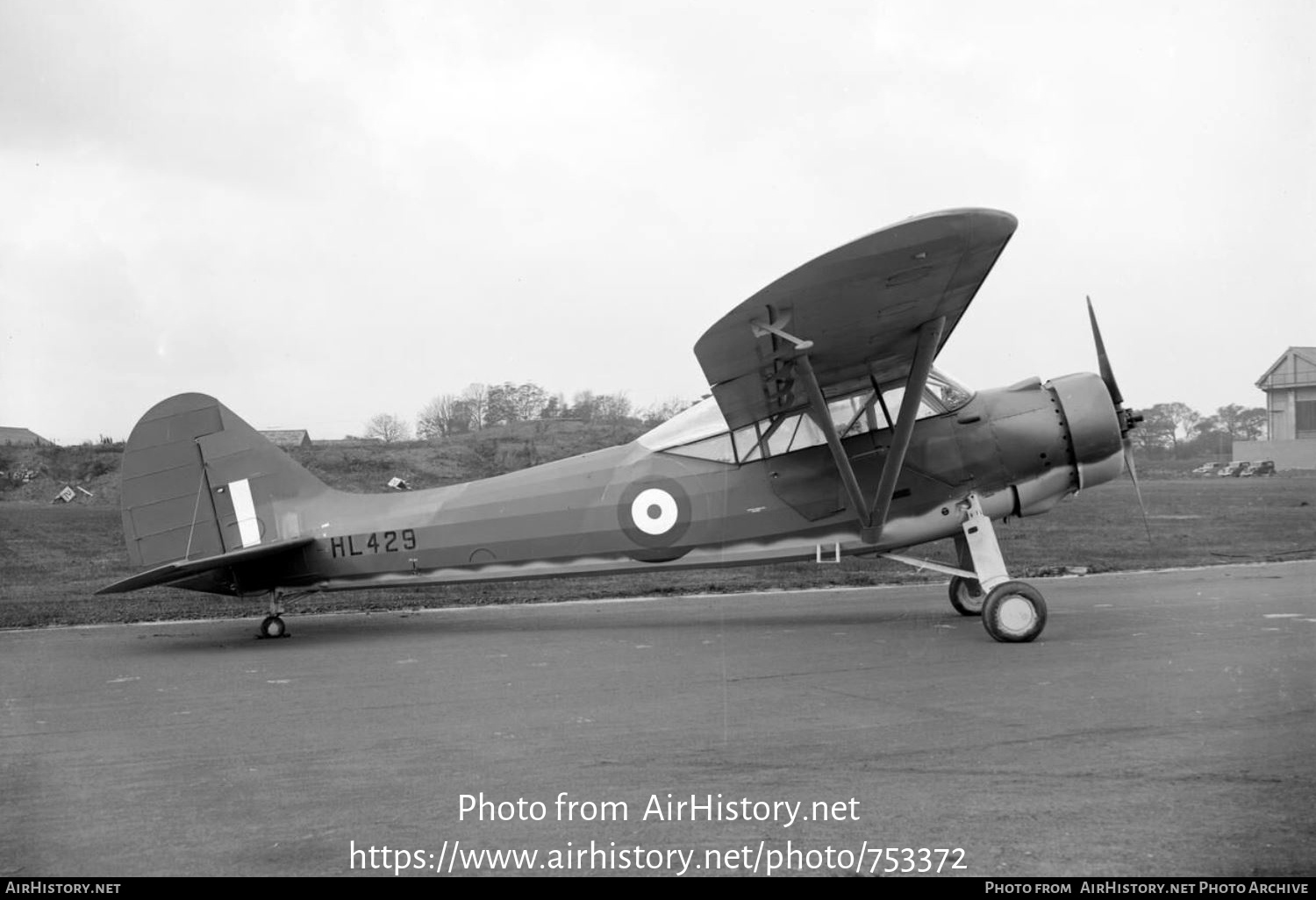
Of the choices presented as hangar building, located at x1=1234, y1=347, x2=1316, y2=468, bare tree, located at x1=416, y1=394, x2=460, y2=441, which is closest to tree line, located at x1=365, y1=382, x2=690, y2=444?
bare tree, located at x1=416, y1=394, x2=460, y2=441

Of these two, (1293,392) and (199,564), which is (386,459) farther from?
(1293,392)

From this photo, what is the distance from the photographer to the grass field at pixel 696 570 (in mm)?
14508

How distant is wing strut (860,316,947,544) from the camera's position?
29.1ft

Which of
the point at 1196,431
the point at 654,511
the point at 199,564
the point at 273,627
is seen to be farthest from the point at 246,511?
A: the point at 1196,431

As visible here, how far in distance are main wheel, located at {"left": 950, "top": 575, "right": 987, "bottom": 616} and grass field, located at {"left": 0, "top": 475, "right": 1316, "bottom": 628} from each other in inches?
170

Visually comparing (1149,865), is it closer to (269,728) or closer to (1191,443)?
(269,728)

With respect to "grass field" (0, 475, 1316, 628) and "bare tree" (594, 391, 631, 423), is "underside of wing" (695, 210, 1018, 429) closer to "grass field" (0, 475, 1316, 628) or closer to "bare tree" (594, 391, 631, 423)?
"grass field" (0, 475, 1316, 628)

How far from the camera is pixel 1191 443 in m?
49.7

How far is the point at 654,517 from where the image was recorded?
1066cm

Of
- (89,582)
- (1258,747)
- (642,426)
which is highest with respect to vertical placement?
(642,426)

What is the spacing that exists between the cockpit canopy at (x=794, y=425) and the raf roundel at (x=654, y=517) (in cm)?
45

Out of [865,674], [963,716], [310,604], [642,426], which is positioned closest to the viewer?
[963,716]
